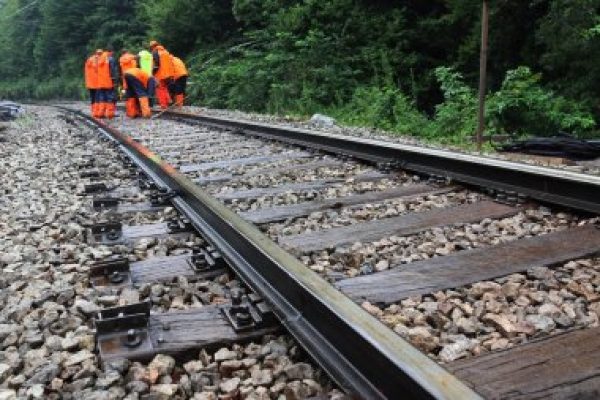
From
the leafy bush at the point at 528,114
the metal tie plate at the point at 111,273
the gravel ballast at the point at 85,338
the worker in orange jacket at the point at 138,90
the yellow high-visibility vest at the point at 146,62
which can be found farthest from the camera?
the yellow high-visibility vest at the point at 146,62

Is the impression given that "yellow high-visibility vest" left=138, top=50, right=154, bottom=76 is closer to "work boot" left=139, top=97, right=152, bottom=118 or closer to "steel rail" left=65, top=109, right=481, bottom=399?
"work boot" left=139, top=97, right=152, bottom=118

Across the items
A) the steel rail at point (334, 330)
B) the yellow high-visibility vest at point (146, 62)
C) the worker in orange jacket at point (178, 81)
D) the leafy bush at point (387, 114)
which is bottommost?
the leafy bush at point (387, 114)

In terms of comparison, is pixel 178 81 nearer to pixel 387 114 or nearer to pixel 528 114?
pixel 387 114

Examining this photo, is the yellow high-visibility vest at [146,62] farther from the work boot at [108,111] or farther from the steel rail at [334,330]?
the steel rail at [334,330]

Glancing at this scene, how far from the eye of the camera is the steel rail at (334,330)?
169 centimetres

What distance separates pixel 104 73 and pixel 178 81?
1.83m

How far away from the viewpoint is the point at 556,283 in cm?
257

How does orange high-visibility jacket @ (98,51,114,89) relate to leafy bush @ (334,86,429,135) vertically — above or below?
above

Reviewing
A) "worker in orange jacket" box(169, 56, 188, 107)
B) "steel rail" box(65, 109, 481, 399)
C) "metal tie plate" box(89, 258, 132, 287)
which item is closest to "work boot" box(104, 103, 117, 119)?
"worker in orange jacket" box(169, 56, 188, 107)

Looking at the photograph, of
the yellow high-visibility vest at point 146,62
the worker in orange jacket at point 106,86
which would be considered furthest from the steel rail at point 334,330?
the worker in orange jacket at point 106,86

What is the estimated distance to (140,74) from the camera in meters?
Result: 14.6

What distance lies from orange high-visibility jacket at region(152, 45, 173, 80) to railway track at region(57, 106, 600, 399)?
423 inches

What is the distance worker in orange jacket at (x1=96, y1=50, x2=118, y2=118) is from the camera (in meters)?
15.2

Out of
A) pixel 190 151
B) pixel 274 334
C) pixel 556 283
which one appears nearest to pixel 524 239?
pixel 556 283
